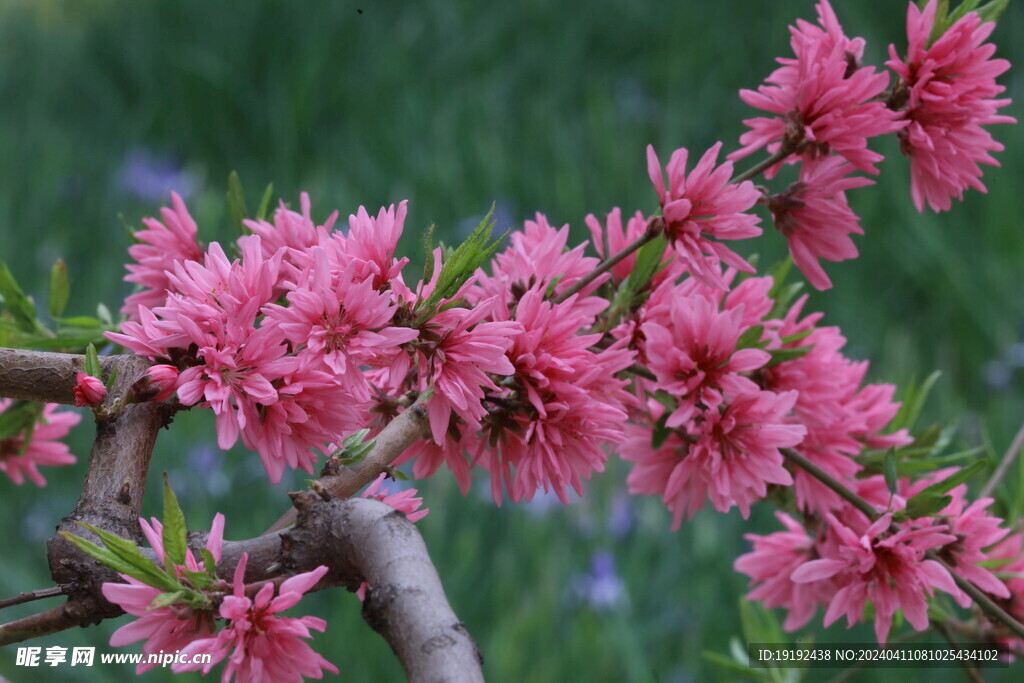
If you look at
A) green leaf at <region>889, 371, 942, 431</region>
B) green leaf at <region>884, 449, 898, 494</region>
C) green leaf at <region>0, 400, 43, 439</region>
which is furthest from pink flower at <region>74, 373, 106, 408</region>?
green leaf at <region>889, 371, 942, 431</region>

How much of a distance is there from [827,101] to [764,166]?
53 mm

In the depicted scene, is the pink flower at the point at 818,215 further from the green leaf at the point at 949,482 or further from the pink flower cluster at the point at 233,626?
the pink flower cluster at the point at 233,626

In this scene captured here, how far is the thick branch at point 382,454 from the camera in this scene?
1.73 ft

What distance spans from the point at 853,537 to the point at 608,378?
213 millimetres

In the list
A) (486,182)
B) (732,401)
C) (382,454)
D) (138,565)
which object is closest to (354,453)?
(382,454)

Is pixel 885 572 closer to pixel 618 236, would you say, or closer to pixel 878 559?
pixel 878 559

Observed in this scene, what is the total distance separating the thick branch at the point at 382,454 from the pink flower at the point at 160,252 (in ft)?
0.76

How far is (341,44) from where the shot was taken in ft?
8.75

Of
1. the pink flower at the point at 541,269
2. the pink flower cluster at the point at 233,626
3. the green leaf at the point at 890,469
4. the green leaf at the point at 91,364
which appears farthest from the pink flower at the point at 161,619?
the green leaf at the point at 890,469

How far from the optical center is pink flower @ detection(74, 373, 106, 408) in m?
0.53

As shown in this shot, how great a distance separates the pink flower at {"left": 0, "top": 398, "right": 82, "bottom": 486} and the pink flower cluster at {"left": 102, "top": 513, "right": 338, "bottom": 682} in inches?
13.4

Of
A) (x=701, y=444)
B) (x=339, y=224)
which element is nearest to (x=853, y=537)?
(x=701, y=444)

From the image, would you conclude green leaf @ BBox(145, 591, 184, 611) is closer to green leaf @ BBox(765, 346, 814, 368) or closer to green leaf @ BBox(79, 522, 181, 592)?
green leaf @ BBox(79, 522, 181, 592)

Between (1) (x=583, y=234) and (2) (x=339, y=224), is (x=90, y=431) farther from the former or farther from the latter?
(1) (x=583, y=234)
